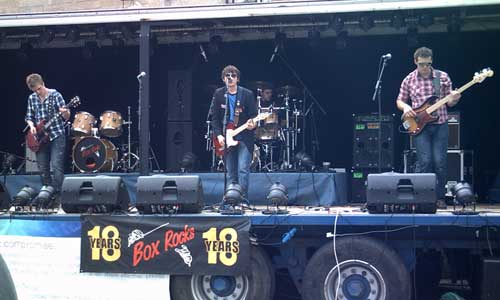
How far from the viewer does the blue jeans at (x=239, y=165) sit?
721 centimetres

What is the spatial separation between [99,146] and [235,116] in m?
3.45

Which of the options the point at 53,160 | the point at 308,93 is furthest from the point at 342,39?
the point at 53,160

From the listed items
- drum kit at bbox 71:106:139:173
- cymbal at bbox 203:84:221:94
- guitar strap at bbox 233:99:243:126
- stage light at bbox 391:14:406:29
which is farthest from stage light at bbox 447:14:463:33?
drum kit at bbox 71:106:139:173

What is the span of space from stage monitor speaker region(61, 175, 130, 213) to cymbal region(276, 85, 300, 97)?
4.80 metres

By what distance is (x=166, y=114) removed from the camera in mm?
A: 11219

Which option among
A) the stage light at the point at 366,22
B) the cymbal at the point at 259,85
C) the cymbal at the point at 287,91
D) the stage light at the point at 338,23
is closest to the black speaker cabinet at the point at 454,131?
the stage light at the point at 366,22

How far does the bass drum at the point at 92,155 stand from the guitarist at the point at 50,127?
5.81 feet

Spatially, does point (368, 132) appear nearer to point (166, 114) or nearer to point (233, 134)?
point (233, 134)

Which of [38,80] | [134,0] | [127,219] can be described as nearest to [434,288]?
[127,219]

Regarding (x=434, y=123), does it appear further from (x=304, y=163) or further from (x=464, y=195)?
(x=304, y=163)

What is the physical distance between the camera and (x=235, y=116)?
7.43m

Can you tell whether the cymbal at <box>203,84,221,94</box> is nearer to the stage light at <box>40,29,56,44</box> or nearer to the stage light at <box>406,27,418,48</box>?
the stage light at <box>40,29,56,44</box>

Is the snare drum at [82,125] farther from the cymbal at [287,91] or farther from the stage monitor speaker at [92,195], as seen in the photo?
the stage monitor speaker at [92,195]

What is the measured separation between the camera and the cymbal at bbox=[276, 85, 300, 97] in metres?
10.2
